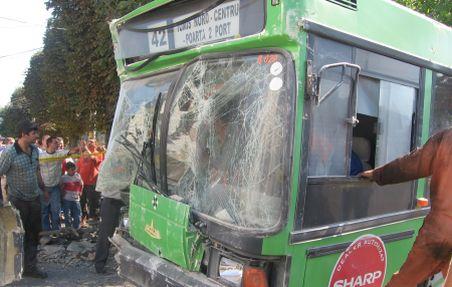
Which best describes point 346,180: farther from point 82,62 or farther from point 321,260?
point 82,62

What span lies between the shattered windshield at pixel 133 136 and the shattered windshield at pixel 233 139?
294mm

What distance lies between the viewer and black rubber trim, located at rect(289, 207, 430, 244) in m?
2.47

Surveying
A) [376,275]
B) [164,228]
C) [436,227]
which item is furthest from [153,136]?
[436,227]

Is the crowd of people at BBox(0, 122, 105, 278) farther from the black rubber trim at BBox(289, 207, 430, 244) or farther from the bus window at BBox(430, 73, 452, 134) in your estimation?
the bus window at BBox(430, 73, 452, 134)

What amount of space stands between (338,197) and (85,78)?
854 centimetres

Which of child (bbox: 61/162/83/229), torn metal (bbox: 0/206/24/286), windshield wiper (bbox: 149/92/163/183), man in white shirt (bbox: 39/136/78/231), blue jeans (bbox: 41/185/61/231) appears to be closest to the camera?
windshield wiper (bbox: 149/92/163/183)

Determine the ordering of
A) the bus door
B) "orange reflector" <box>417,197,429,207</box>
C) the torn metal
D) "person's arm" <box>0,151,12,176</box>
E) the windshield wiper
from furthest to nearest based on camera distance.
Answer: "person's arm" <box>0,151,12,176</box> < the torn metal < "orange reflector" <box>417,197,429,207</box> < the windshield wiper < the bus door

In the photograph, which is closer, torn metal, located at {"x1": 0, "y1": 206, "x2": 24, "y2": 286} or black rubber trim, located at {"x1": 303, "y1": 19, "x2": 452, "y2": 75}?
black rubber trim, located at {"x1": 303, "y1": 19, "x2": 452, "y2": 75}

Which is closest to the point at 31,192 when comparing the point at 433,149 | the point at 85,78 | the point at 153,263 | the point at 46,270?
the point at 46,270

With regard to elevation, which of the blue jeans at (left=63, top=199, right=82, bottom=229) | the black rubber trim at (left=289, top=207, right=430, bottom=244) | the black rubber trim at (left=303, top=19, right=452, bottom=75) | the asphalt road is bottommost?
the asphalt road

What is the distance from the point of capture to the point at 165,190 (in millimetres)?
3121

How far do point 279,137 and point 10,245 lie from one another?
3692mm

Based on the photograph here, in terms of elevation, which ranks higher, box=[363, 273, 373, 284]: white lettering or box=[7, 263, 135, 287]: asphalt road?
box=[363, 273, 373, 284]: white lettering

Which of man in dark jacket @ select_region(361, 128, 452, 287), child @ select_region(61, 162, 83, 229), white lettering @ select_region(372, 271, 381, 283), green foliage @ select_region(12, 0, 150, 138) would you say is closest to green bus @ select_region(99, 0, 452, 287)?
white lettering @ select_region(372, 271, 381, 283)
